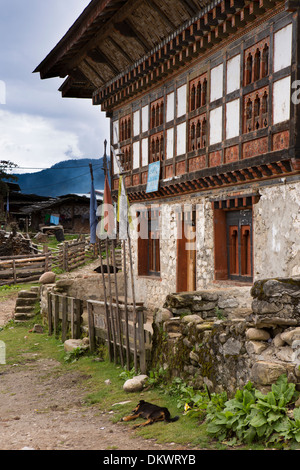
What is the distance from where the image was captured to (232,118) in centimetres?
1261

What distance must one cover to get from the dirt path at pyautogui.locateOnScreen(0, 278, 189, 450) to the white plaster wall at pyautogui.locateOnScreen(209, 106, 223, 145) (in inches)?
257

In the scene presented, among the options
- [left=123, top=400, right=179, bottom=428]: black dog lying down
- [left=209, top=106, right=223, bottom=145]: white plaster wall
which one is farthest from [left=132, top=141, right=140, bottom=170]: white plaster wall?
[left=123, top=400, right=179, bottom=428]: black dog lying down

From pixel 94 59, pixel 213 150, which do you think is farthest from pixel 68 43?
pixel 213 150

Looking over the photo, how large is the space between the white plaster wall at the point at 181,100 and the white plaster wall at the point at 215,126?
170 cm

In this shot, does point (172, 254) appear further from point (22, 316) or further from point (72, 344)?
point (22, 316)

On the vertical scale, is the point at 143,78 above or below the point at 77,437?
above

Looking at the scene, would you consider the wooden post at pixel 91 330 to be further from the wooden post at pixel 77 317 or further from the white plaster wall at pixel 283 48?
the white plaster wall at pixel 283 48

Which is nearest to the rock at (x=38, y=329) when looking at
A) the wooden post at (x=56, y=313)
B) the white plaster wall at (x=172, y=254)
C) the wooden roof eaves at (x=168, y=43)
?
the wooden post at (x=56, y=313)

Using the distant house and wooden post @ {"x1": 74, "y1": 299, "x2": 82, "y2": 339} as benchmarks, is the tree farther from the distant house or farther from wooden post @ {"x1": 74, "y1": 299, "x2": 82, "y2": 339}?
wooden post @ {"x1": 74, "y1": 299, "x2": 82, "y2": 339}

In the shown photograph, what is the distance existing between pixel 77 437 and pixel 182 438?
1.53 metres

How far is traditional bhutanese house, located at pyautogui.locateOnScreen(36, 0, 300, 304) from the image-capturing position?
1105cm

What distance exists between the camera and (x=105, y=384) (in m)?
9.71

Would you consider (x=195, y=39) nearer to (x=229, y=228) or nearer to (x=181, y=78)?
(x=181, y=78)

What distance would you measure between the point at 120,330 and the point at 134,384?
1836mm
